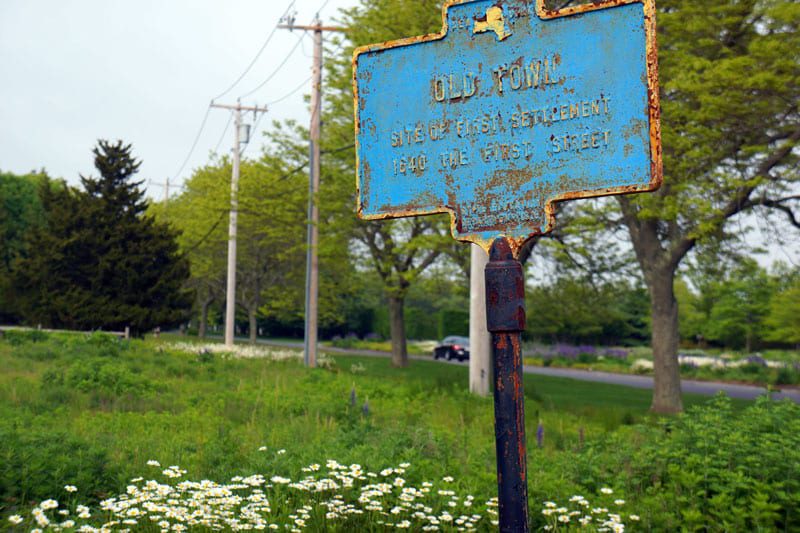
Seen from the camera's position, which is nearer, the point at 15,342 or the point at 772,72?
the point at 772,72

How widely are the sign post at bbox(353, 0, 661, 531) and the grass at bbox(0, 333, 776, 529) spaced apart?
249 centimetres

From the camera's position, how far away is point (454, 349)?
3547 cm

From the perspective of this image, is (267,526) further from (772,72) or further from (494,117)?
(772,72)

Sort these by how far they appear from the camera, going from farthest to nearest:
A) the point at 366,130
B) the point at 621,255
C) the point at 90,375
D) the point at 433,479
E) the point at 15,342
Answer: the point at 15,342 < the point at 621,255 < the point at 90,375 < the point at 433,479 < the point at 366,130

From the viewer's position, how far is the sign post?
3066mm

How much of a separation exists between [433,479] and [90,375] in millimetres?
8191

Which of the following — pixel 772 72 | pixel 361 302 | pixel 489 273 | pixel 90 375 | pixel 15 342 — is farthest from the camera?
pixel 361 302

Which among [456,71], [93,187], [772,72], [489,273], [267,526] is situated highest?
[93,187]

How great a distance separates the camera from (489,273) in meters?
3.17

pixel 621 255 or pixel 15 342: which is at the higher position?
pixel 621 255

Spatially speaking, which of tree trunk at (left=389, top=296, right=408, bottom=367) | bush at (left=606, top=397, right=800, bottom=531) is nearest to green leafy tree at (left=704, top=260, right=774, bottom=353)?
tree trunk at (left=389, top=296, right=408, bottom=367)

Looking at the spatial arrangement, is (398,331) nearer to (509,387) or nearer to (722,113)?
(722,113)

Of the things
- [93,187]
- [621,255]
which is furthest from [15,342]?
[621,255]

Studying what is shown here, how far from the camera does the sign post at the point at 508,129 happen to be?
10.1 ft
